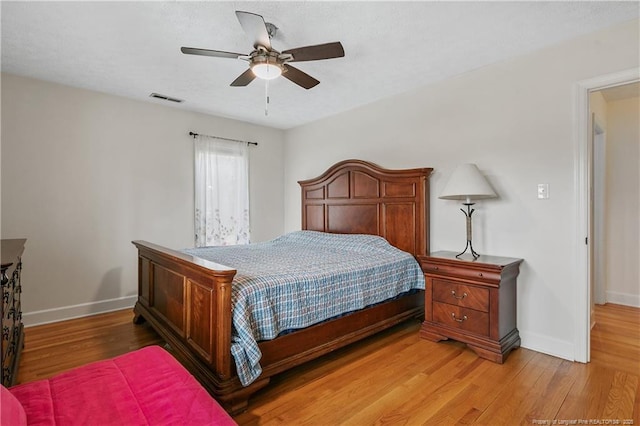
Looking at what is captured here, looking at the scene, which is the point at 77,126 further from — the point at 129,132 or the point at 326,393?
the point at 326,393

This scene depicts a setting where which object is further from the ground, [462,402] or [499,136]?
[499,136]

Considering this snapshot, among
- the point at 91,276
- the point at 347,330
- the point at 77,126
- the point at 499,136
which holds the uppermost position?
the point at 77,126

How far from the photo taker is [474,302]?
8.23ft

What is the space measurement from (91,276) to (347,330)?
113 inches

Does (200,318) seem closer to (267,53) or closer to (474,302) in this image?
(267,53)

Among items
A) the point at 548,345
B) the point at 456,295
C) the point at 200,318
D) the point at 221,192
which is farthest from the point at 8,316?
the point at 548,345

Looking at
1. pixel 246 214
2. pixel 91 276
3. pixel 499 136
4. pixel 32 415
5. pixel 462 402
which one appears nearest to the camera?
pixel 32 415

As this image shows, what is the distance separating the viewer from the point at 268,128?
5008 millimetres

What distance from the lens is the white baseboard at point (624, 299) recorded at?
3537 mm

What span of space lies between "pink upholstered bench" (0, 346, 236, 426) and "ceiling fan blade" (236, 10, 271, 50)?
176 centimetres

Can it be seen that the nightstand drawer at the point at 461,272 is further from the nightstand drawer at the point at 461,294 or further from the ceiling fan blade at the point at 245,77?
the ceiling fan blade at the point at 245,77

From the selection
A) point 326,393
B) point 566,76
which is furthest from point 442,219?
point 326,393

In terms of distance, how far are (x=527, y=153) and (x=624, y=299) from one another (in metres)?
2.42

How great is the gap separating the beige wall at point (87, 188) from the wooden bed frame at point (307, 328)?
82 centimetres
